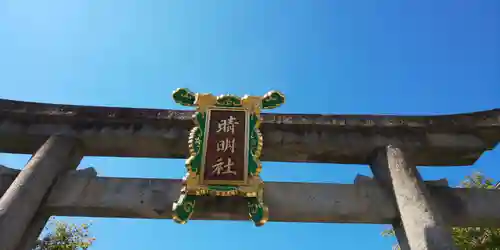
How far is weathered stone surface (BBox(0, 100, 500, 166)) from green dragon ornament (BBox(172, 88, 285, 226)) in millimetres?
556

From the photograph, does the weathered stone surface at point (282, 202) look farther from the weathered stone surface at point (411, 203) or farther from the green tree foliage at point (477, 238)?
the green tree foliage at point (477, 238)

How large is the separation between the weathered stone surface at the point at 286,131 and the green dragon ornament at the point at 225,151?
556 millimetres

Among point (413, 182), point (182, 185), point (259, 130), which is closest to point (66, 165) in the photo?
point (182, 185)

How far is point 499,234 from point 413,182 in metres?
6.61

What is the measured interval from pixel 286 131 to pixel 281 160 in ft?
1.56

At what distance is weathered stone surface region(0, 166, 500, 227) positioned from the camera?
221 inches

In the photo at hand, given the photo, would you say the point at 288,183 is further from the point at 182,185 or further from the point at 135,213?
the point at 135,213

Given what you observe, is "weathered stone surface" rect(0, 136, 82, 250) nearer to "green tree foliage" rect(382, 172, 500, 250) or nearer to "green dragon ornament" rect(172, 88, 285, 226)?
"green dragon ornament" rect(172, 88, 285, 226)

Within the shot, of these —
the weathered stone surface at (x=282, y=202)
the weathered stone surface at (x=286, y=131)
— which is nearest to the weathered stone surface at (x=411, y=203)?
the weathered stone surface at (x=282, y=202)

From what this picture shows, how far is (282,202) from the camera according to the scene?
5660 mm

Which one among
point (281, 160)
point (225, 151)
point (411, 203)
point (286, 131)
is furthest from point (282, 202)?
point (411, 203)

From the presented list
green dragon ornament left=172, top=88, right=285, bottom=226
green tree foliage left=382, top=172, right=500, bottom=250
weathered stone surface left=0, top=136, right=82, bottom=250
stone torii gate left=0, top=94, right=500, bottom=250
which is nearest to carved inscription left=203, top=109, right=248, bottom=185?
green dragon ornament left=172, top=88, right=285, bottom=226

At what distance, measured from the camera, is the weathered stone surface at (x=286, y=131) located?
6.63 metres

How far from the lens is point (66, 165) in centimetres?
627
